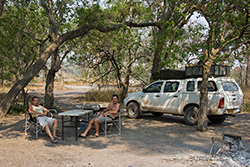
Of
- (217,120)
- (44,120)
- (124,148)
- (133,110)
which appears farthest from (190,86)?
(44,120)

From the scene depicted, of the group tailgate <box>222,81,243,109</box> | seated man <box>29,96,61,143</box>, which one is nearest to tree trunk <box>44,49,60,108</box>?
seated man <box>29,96,61,143</box>

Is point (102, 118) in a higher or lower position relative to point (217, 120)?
higher

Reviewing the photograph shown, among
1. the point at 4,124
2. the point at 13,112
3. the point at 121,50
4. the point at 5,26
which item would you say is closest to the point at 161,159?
the point at 4,124

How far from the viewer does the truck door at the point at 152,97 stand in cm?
1101

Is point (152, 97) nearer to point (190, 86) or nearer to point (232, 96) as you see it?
point (190, 86)

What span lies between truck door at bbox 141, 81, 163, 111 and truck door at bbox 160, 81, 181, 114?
0.27 metres

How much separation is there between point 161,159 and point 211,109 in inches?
174

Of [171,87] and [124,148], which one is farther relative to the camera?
[171,87]

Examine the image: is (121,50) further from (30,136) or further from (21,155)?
(21,155)

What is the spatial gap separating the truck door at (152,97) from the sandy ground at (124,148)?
1.61 metres

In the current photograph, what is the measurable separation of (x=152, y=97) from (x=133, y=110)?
1216 mm

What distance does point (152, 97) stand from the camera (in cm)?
1119

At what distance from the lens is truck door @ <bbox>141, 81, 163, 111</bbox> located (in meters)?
11.0

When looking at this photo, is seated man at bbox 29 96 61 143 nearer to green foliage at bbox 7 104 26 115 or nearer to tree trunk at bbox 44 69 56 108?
green foliage at bbox 7 104 26 115
